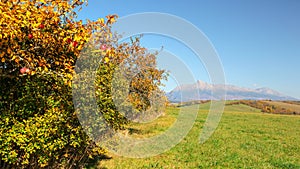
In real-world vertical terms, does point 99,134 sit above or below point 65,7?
below

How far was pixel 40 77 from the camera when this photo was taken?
7137 millimetres

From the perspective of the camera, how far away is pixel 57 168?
9.27 m

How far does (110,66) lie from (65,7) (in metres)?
2.93

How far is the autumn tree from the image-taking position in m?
6.05

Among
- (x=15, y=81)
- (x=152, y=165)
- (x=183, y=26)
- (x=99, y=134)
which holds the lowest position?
(x=152, y=165)

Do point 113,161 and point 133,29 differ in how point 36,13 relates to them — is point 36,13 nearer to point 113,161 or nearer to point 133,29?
point 133,29

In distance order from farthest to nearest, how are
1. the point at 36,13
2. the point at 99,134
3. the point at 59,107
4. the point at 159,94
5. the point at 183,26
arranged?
the point at 159,94 → the point at 183,26 → the point at 99,134 → the point at 59,107 → the point at 36,13

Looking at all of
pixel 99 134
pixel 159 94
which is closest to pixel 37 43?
pixel 99 134

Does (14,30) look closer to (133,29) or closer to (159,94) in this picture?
(133,29)

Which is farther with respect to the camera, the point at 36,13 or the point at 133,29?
the point at 133,29

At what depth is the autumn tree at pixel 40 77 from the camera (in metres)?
6.05

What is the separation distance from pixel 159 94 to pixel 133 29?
11.4m

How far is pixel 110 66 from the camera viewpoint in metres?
9.14

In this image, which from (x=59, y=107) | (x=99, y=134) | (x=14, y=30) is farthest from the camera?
(x=99, y=134)
